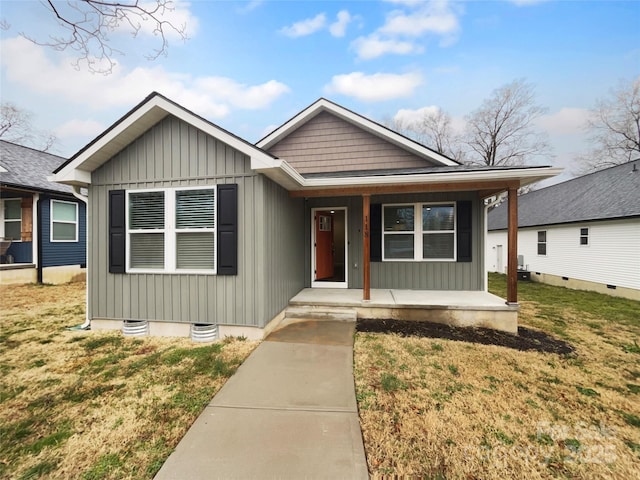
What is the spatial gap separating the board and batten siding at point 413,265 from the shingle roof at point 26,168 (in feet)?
30.0

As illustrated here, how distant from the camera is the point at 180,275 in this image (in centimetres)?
442

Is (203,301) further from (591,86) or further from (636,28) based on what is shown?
(591,86)

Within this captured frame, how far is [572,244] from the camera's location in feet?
33.6

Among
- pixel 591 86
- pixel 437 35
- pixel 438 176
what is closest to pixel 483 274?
pixel 438 176

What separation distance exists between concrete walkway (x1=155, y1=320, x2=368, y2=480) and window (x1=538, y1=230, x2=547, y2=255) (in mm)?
12273

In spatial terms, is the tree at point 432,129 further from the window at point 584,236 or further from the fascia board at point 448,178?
the fascia board at point 448,178

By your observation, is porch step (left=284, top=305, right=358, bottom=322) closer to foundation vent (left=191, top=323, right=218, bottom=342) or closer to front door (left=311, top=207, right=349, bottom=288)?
foundation vent (left=191, top=323, right=218, bottom=342)

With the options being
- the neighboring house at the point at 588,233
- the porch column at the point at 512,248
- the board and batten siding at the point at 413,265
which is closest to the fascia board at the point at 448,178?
the porch column at the point at 512,248

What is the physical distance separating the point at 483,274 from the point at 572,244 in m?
6.95

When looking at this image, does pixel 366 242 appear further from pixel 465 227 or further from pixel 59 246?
pixel 59 246

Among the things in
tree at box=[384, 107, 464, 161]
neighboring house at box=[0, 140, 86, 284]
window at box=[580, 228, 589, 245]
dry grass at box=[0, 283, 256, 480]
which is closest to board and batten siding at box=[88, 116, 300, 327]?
dry grass at box=[0, 283, 256, 480]

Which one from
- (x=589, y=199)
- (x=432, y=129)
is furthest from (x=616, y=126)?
(x=589, y=199)

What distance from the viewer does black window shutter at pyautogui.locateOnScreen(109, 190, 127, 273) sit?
14.9 ft

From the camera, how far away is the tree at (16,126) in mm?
16631
